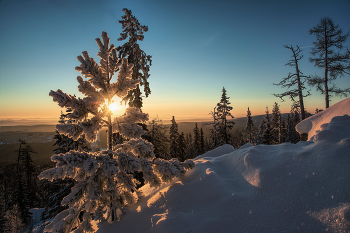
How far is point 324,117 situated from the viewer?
7039 mm

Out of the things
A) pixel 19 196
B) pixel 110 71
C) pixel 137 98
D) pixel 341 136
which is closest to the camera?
pixel 341 136

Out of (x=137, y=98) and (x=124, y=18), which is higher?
(x=124, y=18)

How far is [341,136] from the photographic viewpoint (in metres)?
3.96

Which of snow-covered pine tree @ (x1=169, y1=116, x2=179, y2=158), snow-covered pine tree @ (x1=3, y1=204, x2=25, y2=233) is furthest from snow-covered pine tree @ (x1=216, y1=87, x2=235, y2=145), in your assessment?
snow-covered pine tree @ (x1=3, y1=204, x2=25, y2=233)

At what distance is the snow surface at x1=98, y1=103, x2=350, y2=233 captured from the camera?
8.62 feet

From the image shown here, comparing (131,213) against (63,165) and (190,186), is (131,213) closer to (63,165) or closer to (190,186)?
(190,186)

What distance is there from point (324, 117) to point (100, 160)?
31.7ft

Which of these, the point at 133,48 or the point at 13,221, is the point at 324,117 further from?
the point at 13,221

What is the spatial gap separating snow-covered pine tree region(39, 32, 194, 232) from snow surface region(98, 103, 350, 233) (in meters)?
0.56

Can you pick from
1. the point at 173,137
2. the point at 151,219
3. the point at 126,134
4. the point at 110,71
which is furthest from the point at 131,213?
the point at 173,137

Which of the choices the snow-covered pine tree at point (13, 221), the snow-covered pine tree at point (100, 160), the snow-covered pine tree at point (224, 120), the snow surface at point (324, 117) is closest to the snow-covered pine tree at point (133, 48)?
the snow-covered pine tree at point (100, 160)

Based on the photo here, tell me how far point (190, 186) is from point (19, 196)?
35269mm

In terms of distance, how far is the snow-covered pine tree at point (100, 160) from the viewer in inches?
132

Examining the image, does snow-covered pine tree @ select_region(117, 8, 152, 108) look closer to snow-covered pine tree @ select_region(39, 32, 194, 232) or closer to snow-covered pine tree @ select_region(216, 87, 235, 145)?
snow-covered pine tree @ select_region(39, 32, 194, 232)
